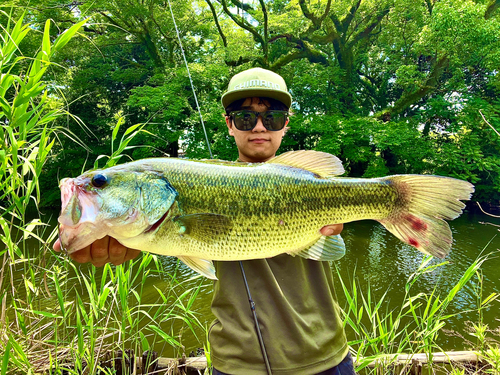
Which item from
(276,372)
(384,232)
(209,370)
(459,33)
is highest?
(459,33)

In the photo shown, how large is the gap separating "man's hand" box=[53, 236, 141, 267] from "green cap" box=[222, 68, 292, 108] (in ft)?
4.17

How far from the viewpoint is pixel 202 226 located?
1.35 metres

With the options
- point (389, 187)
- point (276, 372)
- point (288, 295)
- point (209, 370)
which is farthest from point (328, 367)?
point (209, 370)

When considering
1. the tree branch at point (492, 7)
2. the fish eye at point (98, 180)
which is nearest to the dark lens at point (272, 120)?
the fish eye at point (98, 180)

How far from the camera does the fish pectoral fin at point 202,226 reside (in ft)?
4.40

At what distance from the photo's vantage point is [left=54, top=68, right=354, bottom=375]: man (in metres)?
1.48

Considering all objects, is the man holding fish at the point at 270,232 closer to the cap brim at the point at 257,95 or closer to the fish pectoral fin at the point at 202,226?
the fish pectoral fin at the point at 202,226

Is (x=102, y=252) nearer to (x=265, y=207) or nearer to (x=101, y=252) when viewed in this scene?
(x=101, y=252)

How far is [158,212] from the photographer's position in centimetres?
133

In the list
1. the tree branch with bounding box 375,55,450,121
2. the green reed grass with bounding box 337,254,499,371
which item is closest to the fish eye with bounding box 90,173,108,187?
the green reed grass with bounding box 337,254,499,371

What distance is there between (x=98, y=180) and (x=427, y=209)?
1583mm

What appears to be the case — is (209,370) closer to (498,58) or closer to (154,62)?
(498,58)

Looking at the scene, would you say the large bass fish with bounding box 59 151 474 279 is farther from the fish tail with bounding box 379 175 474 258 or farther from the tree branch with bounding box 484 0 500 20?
the tree branch with bounding box 484 0 500 20

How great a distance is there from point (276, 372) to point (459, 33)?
13.7m
